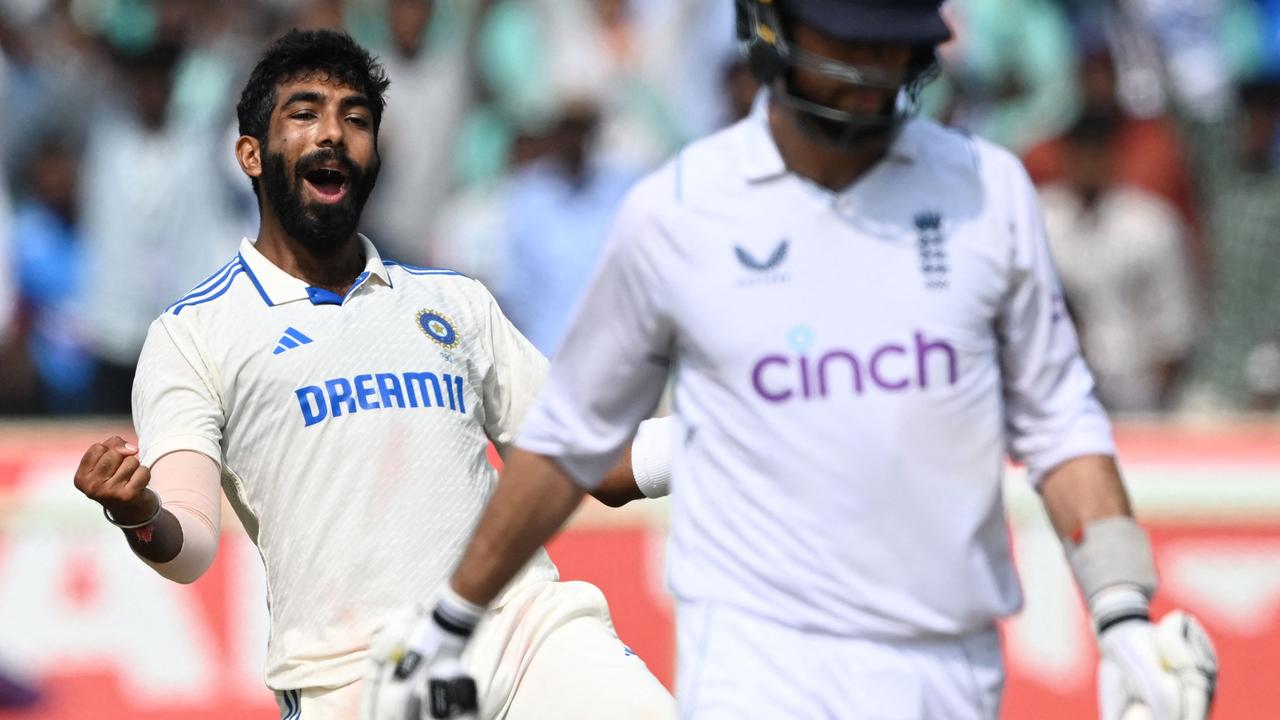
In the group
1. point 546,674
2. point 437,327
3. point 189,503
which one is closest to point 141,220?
point 437,327

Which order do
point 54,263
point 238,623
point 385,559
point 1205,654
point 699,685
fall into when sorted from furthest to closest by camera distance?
1. point 54,263
2. point 238,623
3. point 385,559
4. point 699,685
5. point 1205,654

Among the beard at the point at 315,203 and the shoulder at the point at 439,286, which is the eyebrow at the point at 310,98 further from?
the shoulder at the point at 439,286

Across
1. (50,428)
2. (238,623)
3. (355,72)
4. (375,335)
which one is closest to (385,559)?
(375,335)

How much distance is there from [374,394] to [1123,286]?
5.53 meters

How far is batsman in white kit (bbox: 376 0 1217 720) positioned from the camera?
10.7 ft

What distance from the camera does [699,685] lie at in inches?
133

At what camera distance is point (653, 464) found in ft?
15.0

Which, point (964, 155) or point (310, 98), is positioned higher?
point (964, 155)

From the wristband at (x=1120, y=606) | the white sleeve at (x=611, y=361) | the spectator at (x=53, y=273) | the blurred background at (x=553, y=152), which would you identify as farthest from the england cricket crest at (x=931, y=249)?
the spectator at (x=53, y=273)

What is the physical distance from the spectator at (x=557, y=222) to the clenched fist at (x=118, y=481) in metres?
4.96

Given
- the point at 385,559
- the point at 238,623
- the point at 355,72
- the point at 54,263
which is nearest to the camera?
the point at 385,559

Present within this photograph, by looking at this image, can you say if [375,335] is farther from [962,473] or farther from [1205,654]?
[1205,654]

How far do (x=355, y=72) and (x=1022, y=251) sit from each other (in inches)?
77.4

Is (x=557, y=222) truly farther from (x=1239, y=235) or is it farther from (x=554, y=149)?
(x=1239, y=235)
